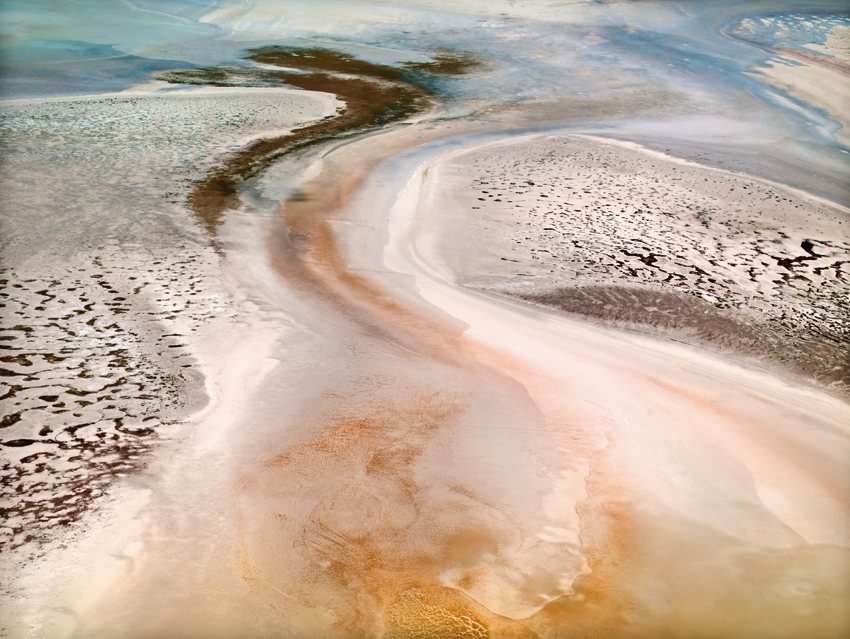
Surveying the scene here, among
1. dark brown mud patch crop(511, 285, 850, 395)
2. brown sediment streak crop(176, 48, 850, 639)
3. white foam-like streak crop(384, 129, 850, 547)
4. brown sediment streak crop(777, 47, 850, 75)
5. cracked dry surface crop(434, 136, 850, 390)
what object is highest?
brown sediment streak crop(777, 47, 850, 75)

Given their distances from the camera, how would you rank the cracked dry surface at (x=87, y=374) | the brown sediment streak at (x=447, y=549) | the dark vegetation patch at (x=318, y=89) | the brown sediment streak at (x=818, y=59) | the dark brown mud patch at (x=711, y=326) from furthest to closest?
the brown sediment streak at (x=818, y=59)
the dark vegetation patch at (x=318, y=89)
the dark brown mud patch at (x=711, y=326)
the cracked dry surface at (x=87, y=374)
the brown sediment streak at (x=447, y=549)

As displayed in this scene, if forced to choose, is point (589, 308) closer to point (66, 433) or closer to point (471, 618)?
point (471, 618)

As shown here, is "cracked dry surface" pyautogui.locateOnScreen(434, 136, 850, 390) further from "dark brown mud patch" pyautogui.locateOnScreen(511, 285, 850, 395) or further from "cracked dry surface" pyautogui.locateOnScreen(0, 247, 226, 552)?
"cracked dry surface" pyautogui.locateOnScreen(0, 247, 226, 552)

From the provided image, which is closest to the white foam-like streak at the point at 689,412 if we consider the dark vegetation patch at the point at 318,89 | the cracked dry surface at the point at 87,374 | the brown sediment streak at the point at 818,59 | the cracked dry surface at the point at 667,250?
the cracked dry surface at the point at 667,250

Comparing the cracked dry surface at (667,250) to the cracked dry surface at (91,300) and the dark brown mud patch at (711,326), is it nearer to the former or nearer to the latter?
the dark brown mud patch at (711,326)

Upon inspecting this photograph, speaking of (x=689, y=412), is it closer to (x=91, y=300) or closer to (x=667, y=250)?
(x=667, y=250)

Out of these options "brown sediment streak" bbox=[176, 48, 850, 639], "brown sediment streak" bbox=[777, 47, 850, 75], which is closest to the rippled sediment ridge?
"brown sediment streak" bbox=[176, 48, 850, 639]
